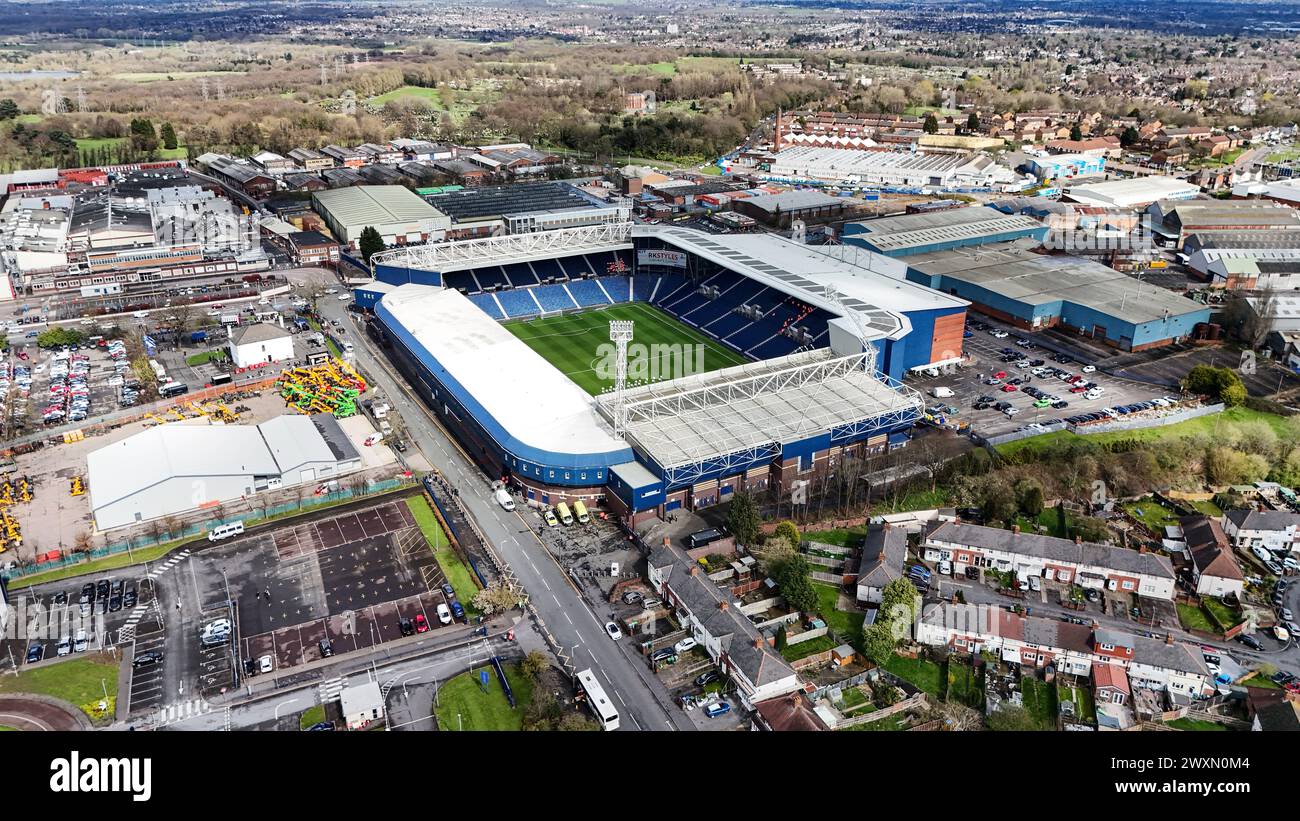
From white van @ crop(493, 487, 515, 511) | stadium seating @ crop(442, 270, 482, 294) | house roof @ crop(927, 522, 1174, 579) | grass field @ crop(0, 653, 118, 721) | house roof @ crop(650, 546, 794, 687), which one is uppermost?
stadium seating @ crop(442, 270, 482, 294)

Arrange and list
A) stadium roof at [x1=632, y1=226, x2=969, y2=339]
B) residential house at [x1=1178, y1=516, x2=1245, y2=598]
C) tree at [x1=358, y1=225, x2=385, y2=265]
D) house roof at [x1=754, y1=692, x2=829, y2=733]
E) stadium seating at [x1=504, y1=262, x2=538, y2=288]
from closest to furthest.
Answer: house roof at [x1=754, y1=692, x2=829, y2=733]
residential house at [x1=1178, y1=516, x2=1245, y2=598]
stadium roof at [x1=632, y1=226, x2=969, y2=339]
stadium seating at [x1=504, y1=262, x2=538, y2=288]
tree at [x1=358, y1=225, x2=385, y2=265]

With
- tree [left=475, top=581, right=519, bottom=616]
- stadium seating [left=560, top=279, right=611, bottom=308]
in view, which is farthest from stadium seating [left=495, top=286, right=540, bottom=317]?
tree [left=475, top=581, right=519, bottom=616]

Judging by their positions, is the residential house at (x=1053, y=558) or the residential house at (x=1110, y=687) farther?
the residential house at (x=1053, y=558)

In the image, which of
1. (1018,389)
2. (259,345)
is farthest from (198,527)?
(1018,389)

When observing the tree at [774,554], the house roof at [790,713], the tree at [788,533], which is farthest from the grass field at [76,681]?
the tree at [788,533]

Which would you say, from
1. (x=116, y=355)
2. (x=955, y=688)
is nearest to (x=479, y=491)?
(x=955, y=688)

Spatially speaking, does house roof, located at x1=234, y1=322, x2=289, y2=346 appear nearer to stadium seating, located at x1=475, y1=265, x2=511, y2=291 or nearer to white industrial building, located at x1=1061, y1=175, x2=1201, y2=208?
stadium seating, located at x1=475, y1=265, x2=511, y2=291

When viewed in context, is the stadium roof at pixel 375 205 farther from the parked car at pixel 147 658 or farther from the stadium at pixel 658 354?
the parked car at pixel 147 658
